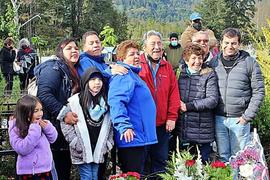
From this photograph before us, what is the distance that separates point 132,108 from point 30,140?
2.77ft

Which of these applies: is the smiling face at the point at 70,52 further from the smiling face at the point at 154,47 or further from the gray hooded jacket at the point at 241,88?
the gray hooded jacket at the point at 241,88

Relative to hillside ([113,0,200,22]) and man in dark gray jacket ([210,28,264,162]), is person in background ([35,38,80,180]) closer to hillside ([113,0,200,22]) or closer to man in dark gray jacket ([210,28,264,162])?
man in dark gray jacket ([210,28,264,162])

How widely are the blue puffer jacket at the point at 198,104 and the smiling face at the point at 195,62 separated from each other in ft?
0.18

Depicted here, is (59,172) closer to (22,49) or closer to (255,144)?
(255,144)

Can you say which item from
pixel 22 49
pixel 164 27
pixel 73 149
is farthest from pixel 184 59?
pixel 164 27

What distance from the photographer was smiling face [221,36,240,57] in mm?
4188

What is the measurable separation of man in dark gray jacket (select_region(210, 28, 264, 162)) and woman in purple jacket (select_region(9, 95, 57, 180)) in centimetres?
163

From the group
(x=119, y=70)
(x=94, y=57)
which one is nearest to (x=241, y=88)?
(x=119, y=70)

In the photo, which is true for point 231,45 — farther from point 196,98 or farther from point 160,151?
point 160,151

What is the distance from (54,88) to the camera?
12.7 feet

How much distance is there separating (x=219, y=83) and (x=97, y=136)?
1250 millimetres

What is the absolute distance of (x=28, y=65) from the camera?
1070 cm

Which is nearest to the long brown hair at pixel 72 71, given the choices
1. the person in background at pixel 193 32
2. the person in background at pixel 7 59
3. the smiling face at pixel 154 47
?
the smiling face at pixel 154 47

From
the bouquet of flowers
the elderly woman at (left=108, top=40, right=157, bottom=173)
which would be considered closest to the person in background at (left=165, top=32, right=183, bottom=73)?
the elderly woman at (left=108, top=40, right=157, bottom=173)
